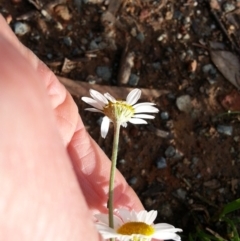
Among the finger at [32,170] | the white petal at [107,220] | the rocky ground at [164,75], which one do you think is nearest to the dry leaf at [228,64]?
the rocky ground at [164,75]

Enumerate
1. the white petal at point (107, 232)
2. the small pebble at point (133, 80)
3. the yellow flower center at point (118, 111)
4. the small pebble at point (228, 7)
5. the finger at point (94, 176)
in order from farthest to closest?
the small pebble at point (228, 7), the small pebble at point (133, 80), the finger at point (94, 176), the yellow flower center at point (118, 111), the white petal at point (107, 232)

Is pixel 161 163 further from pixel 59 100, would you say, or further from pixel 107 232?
pixel 107 232

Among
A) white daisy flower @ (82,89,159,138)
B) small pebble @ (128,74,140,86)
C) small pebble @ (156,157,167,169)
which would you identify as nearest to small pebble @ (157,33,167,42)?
small pebble @ (128,74,140,86)

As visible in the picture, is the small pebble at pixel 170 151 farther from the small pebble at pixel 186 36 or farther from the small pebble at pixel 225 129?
the small pebble at pixel 186 36

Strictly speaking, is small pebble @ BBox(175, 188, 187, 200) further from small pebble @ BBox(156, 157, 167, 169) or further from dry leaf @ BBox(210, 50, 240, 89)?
dry leaf @ BBox(210, 50, 240, 89)

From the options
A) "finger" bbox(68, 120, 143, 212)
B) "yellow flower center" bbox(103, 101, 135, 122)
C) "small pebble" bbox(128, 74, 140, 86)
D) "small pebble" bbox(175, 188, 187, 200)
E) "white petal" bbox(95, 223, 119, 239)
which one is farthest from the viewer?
"small pebble" bbox(128, 74, 140, 86)

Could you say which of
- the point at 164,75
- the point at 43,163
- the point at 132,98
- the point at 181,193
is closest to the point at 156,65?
the point at 164,75
